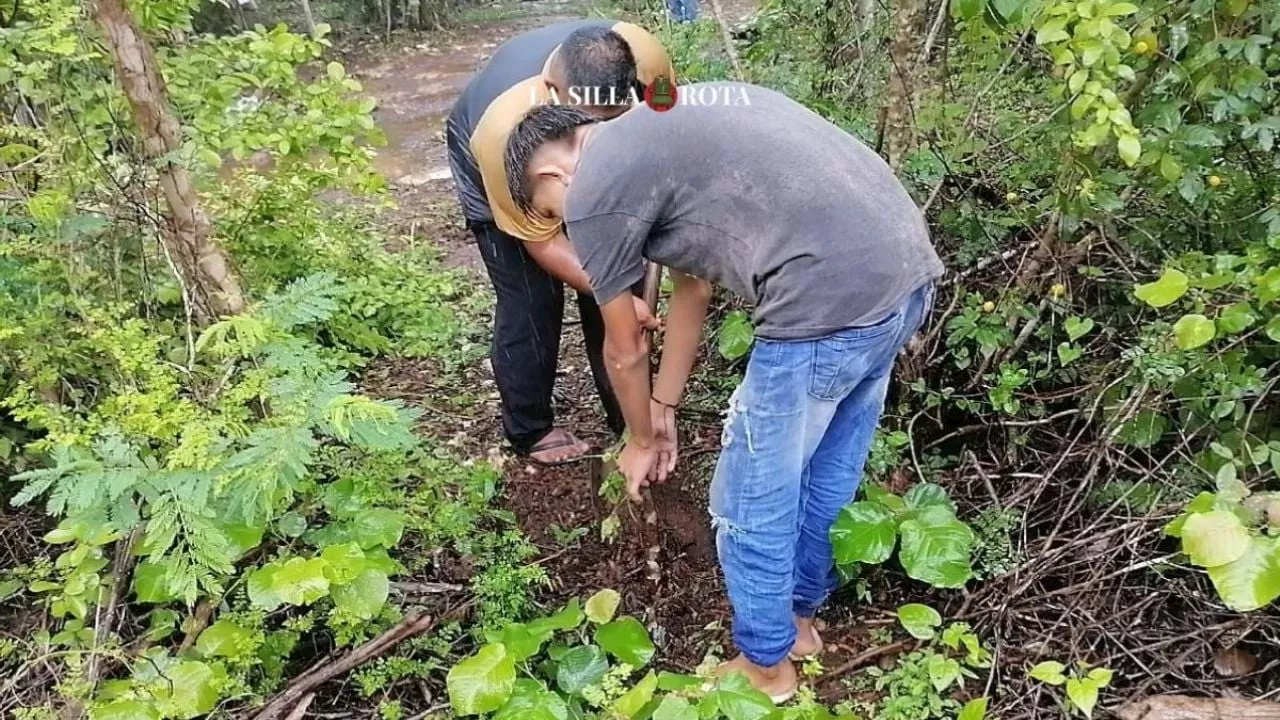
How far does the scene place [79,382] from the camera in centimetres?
284

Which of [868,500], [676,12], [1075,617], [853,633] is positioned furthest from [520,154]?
[676,12]

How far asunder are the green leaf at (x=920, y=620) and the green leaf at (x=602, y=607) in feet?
2.40

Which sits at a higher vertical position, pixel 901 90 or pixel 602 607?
pixel 901 90

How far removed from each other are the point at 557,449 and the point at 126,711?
59.7 inches

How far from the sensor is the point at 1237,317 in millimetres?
1984

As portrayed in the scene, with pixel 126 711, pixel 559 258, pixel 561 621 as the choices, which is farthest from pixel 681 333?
pixel 126 711

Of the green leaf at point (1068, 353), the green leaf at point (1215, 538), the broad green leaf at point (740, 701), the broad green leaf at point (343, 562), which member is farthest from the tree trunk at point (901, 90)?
the broad green leaf at point (343, 562)

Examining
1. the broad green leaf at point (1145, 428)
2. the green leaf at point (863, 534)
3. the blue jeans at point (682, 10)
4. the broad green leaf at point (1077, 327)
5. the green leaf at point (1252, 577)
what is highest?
the blue jeans at point (682, 10)

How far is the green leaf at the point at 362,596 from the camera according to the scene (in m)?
2.19

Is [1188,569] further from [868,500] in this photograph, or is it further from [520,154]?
[520,154]

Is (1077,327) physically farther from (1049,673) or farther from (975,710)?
(975,710)

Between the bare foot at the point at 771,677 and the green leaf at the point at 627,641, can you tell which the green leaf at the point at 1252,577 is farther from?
the green leaf at the point at 627,641

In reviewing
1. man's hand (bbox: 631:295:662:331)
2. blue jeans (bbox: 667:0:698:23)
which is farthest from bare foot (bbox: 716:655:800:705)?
blue jeans (bbox: 667:0:698:23)

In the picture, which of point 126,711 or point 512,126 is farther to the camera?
point 512,126
